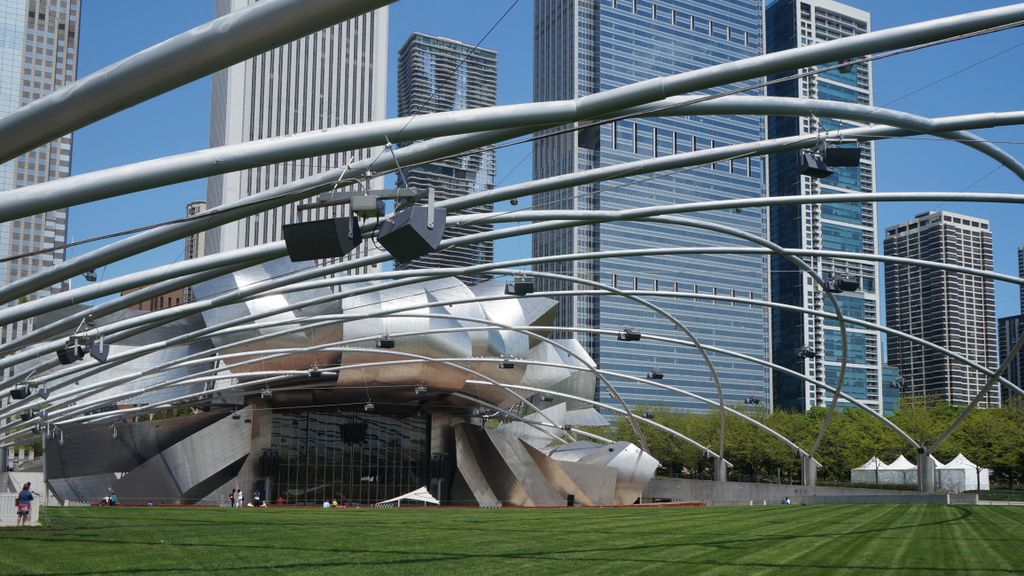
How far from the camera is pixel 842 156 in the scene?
17344mm

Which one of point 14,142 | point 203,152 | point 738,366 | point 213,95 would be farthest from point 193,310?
point 738,366

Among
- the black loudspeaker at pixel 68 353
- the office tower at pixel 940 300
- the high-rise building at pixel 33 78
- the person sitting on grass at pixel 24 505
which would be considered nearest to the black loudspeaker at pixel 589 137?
the black loudspeaker at pixel 68 353

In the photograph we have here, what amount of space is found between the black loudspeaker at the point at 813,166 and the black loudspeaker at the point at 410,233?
24.0 feet

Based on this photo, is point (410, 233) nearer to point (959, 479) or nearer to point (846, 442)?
point (959, 479)

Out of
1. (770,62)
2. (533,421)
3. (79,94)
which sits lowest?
(533,421)

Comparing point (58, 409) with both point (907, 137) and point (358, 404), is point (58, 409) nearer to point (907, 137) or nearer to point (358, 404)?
point (358, 404)

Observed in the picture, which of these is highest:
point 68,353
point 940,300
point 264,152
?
point 940,300

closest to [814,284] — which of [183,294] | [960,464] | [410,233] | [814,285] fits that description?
[814,285]

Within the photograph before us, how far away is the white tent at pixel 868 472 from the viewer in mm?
73938

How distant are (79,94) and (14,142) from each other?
3.17 ft

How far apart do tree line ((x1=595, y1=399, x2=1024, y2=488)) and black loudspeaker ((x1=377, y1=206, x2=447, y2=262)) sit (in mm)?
67676

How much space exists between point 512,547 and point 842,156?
33.4 feet

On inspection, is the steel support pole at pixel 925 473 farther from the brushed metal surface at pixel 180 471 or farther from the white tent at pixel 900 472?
the brushed metal surface at pixel 180 471

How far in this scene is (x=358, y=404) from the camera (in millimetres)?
68188
